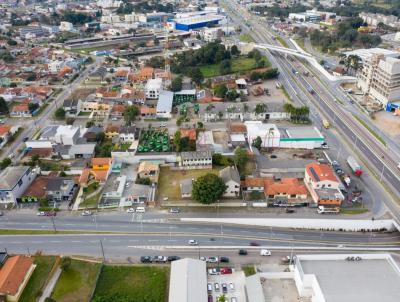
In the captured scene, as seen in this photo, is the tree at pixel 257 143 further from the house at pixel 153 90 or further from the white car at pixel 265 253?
the house at pixel 153 90

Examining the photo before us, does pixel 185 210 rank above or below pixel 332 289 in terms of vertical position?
below

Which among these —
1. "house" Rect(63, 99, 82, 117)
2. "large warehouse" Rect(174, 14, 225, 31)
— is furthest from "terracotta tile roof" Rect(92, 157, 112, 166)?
"large warehouse" Rect(174, 14, 225, 31)

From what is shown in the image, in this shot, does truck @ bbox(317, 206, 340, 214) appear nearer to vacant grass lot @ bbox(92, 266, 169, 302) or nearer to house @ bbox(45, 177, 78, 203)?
vacant grass lot @ bbox(92, 266, 169, 302)

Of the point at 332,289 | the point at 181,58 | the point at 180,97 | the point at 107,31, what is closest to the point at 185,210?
the point at 332,289

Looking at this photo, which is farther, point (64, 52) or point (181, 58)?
point (64, 52)

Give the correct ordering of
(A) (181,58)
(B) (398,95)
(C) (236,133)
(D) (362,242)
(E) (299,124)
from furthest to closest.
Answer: (A) (181,58), (B) (398,95), (E) (299,124), (C) (236,133), (D) (362,242)

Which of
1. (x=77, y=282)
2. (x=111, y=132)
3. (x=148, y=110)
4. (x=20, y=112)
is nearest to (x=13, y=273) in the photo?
(x=77, y=282)

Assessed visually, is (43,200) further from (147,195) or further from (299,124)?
(299,124)
